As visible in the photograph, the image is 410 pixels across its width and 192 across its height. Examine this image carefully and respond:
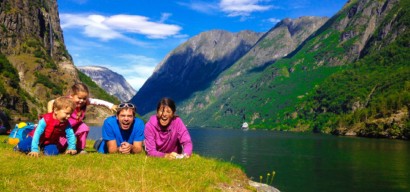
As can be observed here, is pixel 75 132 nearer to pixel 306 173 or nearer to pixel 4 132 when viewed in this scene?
pixel 4 132

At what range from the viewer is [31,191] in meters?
8.30

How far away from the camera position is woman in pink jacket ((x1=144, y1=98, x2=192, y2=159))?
14.7 m

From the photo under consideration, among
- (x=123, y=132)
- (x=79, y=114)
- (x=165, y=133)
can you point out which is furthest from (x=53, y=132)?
(x=165, y=133)

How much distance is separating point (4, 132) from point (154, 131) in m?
16.7

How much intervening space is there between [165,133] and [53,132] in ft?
14.2

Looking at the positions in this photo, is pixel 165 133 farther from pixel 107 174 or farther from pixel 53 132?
pixel 107 174

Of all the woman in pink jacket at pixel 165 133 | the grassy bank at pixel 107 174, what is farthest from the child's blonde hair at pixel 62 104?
the woman in pink jacket at pixel 165 133

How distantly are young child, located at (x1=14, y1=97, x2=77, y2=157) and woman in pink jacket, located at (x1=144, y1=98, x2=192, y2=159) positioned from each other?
2.98 m

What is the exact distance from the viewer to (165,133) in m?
15.4

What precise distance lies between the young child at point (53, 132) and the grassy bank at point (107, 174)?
982 mm

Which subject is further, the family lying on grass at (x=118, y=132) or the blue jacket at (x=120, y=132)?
the blue jacket at (x=120, y=132)

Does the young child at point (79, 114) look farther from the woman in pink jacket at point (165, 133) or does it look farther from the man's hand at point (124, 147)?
the woman in pink jacket at point (165, 133)

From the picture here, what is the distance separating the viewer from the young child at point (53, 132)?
43.8ft

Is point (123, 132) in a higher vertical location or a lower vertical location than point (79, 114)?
lower
